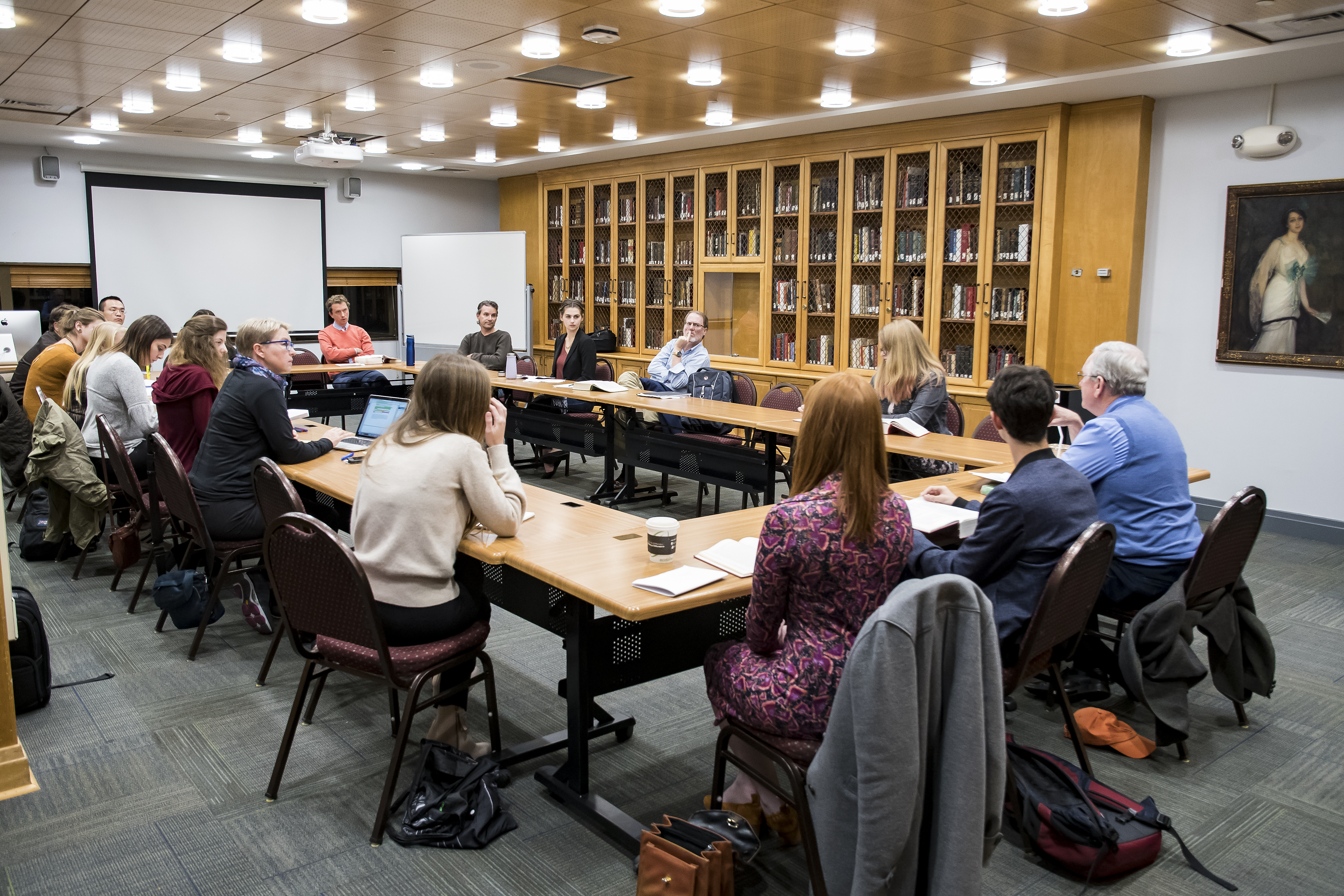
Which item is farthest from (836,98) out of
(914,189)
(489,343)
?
(489,343)

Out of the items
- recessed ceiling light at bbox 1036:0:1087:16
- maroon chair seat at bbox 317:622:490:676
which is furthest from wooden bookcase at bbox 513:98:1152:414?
maroon chair seat at bbox 317:622:490:676

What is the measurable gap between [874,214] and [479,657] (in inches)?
229

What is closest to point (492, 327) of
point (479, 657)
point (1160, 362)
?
point (1160, 362)

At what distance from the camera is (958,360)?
7.12 meters

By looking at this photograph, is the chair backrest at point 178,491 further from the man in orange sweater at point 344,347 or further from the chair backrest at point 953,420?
the man in orange sweater at point 344,347

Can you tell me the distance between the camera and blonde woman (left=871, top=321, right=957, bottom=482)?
4.89 meters

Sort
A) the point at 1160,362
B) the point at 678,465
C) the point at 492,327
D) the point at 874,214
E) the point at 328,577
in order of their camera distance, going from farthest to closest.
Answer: the point at 492,327 < the point at 874,214 < the point at 1160,362 < the point at 678,465 < the point at 328,577

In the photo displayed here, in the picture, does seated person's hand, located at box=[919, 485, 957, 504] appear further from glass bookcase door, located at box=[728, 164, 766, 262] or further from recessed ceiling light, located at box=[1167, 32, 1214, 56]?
glass bookcase door, located at box=[728, 164, 766, 262]

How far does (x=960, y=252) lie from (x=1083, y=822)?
17.4ft

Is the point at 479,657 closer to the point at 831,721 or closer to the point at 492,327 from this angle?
the point at 831,721

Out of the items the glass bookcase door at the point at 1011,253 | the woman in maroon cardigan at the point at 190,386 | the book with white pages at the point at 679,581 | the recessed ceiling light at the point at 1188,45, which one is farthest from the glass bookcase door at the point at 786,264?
the book with white pages at the point at 679,581

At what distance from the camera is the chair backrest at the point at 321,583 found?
7.59ft

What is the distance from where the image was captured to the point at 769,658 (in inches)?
85.5

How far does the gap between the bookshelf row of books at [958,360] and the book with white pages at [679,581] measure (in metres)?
5.06
